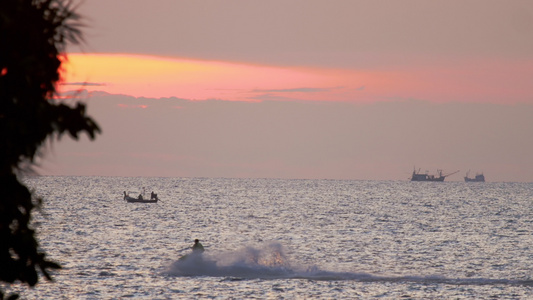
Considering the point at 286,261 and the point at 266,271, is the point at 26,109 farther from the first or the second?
the point at 286,261

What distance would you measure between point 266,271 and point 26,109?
4342 centimetres

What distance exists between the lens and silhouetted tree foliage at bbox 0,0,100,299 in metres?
7.64

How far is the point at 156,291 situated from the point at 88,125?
35320 millimetres

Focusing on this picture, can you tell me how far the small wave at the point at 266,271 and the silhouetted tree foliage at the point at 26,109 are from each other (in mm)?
39879

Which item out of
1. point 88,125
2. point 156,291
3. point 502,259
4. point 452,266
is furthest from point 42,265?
point 502,259

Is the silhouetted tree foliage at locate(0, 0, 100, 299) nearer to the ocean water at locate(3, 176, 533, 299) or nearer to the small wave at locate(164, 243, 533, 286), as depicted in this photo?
the ocean water at locate(3, 176, 533, 299)

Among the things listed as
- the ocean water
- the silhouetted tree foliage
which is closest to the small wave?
the ocean water

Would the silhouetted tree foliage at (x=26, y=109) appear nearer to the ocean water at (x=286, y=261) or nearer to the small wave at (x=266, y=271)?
the ocean water at (x=286, y=261)

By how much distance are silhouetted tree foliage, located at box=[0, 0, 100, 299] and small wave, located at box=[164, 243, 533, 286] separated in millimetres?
39879

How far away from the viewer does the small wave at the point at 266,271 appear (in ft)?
Answer: 158

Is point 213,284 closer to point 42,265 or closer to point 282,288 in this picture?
point 282,288

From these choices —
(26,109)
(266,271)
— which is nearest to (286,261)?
(266,271)

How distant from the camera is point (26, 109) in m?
7.78

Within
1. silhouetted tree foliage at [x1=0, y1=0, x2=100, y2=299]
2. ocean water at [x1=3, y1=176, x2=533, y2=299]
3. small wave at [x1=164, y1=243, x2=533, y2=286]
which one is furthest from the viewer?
small wave at [x1=164, y1=243, x2=533, y2=286]
